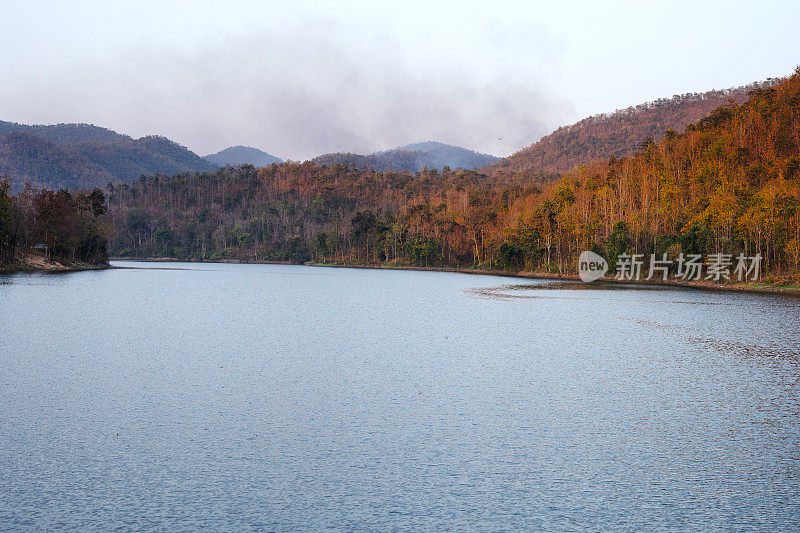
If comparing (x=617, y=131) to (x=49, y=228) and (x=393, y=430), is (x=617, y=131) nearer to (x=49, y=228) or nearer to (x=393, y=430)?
(x=49, y=228)

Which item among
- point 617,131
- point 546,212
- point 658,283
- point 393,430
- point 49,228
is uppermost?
point 617,131

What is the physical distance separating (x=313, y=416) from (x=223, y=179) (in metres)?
176

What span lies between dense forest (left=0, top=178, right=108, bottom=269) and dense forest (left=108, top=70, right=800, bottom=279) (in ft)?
149

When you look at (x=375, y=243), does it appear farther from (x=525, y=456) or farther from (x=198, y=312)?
(x=525, y=456)

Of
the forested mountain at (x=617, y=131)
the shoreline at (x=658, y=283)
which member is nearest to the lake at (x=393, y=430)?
the shoreline at (x=658, y=283)

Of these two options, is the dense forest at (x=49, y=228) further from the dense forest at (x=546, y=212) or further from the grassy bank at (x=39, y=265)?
the dense forest at (x=546, y=212)

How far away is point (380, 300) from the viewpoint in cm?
3612

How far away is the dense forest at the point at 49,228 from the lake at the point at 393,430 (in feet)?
147

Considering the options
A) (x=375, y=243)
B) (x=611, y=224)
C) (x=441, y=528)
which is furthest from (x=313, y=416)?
(x=375, y=243)

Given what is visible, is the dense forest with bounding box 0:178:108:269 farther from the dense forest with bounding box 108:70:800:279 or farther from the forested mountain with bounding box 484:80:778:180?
the forested mountain with bounding box 484:80:778:180

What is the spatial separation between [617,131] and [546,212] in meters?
96.8

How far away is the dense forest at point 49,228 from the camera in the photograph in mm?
59156

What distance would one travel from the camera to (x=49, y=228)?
65.0 meters

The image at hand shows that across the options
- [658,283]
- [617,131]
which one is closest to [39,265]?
[658,283]
